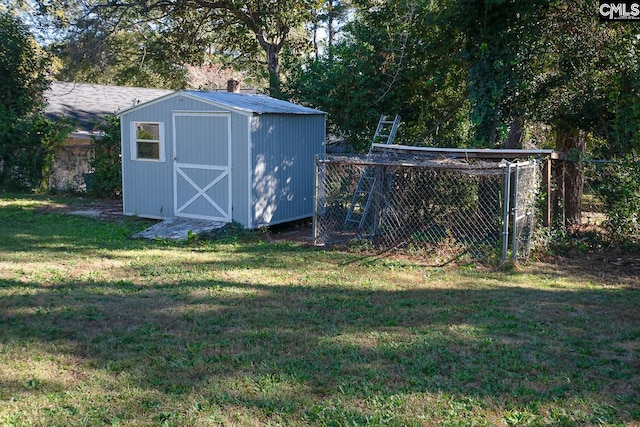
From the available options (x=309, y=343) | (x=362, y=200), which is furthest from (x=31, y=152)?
(x=309, y=343)

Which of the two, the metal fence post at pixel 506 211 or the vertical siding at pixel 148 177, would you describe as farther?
the vertical siding at pixel 148 177

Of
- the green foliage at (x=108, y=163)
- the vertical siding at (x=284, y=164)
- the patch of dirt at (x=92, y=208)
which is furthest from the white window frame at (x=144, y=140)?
the green foliage at (x=108, y=163)

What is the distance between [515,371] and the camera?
4.79 m

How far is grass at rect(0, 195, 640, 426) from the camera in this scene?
412cm

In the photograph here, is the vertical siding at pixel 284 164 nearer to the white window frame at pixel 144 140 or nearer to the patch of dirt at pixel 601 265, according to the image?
the white window frame at pixel 144 140

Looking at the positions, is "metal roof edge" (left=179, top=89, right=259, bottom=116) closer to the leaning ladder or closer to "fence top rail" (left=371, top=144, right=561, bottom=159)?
the leaning ladder

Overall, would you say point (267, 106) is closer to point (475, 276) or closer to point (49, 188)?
point (475, 276)

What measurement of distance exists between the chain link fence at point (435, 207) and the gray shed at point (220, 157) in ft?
5.21

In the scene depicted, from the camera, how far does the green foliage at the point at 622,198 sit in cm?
929

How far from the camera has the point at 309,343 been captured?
539 cm

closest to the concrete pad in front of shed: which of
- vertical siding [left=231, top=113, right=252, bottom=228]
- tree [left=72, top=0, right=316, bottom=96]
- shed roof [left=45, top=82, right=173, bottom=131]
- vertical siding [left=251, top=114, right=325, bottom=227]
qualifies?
vertical siding [left=231, top=113, right=252, bottom=228]

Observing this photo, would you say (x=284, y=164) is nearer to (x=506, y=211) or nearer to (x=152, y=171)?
(x=152, y=171)

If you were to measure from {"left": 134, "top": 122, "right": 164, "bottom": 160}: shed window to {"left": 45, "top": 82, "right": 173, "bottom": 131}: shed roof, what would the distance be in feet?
27.3

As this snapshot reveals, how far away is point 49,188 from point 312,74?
26.0 ft
